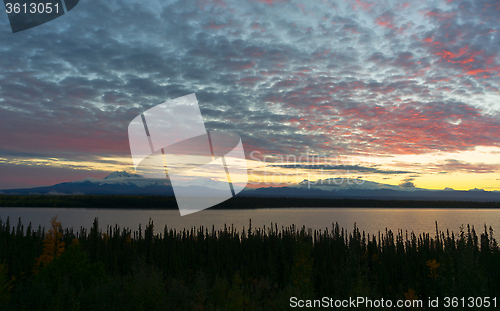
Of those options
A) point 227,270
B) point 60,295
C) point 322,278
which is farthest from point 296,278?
point 60,295

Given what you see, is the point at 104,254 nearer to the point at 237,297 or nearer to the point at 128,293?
the point at 128,293

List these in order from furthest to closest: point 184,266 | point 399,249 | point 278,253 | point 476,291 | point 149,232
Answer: point 149,232, point 399,249, point 278,253, point 184,266, point 476,291

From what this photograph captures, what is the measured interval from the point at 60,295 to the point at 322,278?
72.3m

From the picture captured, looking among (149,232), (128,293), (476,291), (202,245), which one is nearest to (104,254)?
(149,232)

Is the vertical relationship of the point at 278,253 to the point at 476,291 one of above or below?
below

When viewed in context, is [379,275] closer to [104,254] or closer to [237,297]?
[237,297]

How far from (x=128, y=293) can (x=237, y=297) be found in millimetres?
17024

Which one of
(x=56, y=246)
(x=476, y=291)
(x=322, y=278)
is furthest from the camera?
(x=56, y=246)

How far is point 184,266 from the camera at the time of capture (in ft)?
359

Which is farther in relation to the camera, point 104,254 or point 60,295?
point 104,254

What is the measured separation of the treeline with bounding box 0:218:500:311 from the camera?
47031 millimetres

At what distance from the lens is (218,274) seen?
9506 centimetres

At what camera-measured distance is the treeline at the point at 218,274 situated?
154ft

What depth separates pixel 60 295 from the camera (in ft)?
144
